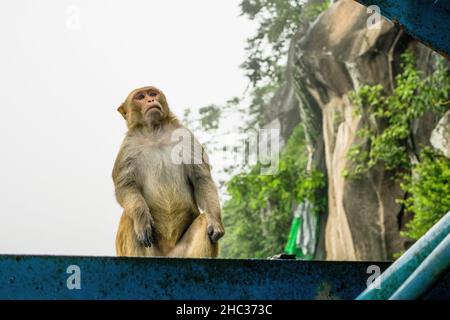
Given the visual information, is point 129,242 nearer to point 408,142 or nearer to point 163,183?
point 163,183

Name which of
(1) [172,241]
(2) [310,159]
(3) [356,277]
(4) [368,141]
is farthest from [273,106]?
(3) [356,277]

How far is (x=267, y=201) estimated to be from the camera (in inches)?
625

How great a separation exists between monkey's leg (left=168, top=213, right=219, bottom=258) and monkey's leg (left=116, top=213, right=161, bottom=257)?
13 cm

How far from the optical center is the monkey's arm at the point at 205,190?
402 centimetres

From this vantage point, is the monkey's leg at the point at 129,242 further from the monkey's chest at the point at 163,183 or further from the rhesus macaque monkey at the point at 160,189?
the monkey's chest at the point at 163,183

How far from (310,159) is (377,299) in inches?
526

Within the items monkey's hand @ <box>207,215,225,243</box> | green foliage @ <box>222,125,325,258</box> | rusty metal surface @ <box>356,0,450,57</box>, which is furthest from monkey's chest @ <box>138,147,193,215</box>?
green foliage @ <box>222,125,325,258</box>

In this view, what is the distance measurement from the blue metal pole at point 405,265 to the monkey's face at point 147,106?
9.25 feet

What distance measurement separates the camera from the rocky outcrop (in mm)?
11055

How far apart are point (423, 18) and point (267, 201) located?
1367cm

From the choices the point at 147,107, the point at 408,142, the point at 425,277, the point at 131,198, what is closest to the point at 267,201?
the point at 408,142

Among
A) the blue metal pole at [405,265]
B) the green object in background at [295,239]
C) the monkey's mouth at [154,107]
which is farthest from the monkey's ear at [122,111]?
the green object in background at [295,239]
